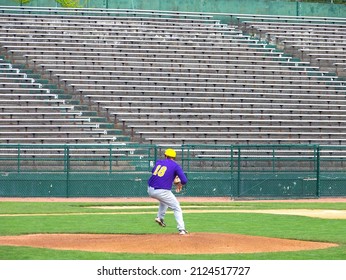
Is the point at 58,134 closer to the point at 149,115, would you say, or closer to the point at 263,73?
the point at 149,115

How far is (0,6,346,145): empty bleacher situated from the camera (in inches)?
1714

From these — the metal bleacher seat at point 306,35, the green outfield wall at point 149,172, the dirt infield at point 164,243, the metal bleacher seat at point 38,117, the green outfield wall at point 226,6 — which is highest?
the green outfield wall at point 226,6

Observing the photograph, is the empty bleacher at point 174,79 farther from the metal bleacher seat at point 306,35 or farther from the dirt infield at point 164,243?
the dirt infield at point 164,243

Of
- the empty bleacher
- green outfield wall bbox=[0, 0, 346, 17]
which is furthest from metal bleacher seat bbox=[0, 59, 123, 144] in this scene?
green outfield wall bbox=[0, 0, 346, 17]

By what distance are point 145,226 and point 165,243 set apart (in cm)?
495

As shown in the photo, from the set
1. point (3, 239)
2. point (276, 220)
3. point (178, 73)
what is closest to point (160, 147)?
point (178, 73)

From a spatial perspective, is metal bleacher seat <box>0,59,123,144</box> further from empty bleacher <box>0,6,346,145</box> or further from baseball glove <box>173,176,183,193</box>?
baseball glove <box>173,176,183,193</box>

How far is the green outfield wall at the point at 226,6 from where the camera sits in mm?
54375

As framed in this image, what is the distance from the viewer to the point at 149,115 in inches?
1737

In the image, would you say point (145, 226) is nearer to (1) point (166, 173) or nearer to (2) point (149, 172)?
(1) point (166, 173)

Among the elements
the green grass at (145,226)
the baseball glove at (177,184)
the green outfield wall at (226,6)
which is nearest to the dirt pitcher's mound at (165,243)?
the green grass at (145,226)

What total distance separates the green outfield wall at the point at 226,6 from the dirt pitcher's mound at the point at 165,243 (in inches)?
1283

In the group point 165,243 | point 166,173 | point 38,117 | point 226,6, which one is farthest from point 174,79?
point 165,243

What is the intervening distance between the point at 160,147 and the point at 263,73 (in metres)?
11.5
